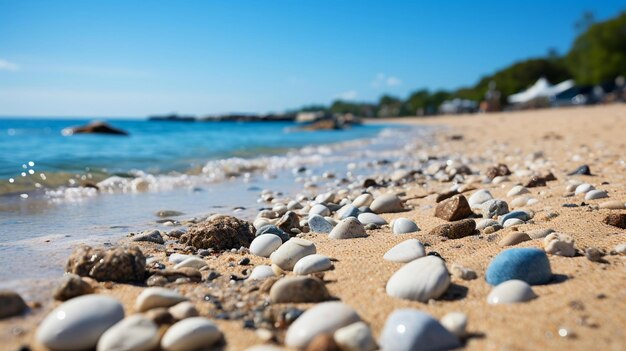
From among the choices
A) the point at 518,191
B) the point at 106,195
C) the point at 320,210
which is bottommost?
the point at 106,195

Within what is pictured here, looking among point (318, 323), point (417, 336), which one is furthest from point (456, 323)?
point (318, 323)

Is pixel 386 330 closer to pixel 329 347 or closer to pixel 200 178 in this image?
pixel 329 347

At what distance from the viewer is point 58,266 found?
98.0 inches

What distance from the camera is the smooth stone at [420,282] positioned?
1882mm

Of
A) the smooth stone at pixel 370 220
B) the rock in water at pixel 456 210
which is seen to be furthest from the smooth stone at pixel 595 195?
the smooth stone at pixel 370 220

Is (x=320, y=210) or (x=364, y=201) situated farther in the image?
(x=364, y=201)

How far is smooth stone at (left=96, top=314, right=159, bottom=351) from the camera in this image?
1.50 meters

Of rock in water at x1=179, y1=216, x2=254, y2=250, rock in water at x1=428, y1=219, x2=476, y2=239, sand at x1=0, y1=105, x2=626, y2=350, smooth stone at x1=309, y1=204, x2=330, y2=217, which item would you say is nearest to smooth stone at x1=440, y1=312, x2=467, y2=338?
sand at x1=0, y1=105, x2=626, y2=350

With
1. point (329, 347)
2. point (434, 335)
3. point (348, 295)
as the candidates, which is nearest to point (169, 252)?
point (348, 295)

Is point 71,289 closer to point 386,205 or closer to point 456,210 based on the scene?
point 456,210

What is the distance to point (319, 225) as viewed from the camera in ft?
10.8

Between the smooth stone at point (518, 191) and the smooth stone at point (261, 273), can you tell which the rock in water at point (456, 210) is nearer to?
the smooth stone at point (518, 191)

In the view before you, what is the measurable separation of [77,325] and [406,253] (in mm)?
1467

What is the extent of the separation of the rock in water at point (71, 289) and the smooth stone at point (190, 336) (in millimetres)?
613
